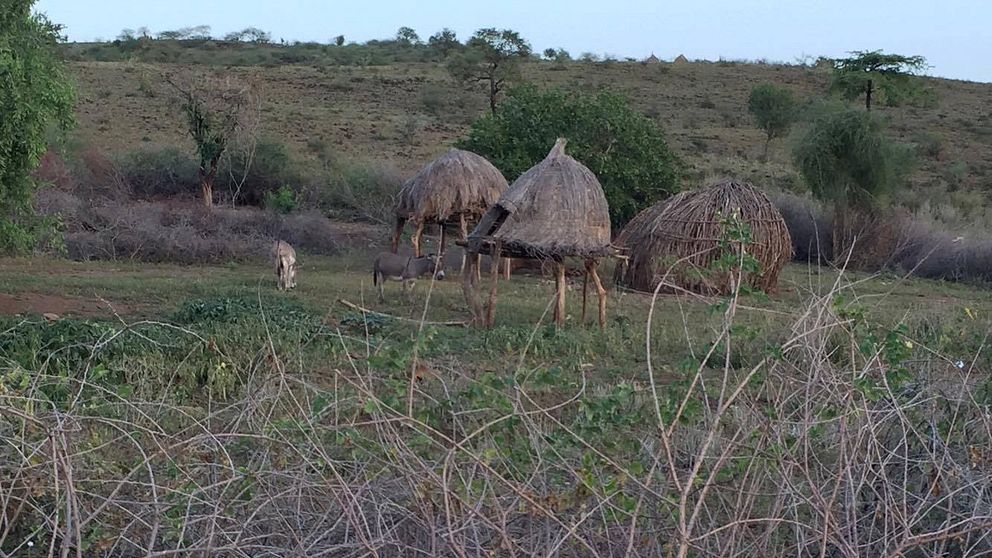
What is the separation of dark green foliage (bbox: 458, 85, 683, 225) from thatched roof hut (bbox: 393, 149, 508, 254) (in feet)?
6.91

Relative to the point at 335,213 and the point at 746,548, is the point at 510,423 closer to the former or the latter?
the point at 746,548

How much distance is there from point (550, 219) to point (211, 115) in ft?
44.2

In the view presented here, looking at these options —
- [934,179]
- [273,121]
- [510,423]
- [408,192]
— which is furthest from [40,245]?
[934,179]

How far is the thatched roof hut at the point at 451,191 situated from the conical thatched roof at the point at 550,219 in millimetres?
5058

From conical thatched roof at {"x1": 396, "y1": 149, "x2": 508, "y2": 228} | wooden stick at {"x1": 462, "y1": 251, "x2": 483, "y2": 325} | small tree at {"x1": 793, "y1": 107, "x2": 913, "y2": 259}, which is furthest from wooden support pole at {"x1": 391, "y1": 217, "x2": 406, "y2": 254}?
small tree at {"x1": 793, "y1": 107, "x2": 913, "y2": 259}

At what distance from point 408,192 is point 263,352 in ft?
31.9

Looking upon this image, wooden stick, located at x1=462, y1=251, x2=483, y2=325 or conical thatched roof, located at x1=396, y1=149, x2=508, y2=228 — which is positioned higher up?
conical thatched roof, located at x1=396, y1=149, x2=508, y2=228

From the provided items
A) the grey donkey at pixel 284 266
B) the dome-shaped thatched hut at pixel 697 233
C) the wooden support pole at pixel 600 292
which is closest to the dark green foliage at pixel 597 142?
the dome-shaped thatched hut at pixel 697 233

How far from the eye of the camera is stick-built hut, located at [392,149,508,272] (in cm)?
1775

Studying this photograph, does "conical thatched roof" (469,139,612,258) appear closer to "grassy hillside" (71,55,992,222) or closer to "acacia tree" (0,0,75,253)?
"acacia tree" (0,0,75,253)

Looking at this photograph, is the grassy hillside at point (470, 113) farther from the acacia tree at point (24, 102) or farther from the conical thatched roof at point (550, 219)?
the conical thatched roof at point (550, 219)

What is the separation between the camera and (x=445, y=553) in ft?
13.2

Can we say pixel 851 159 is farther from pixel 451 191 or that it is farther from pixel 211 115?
pixel 211 115

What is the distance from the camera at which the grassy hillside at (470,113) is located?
34.3 meters
